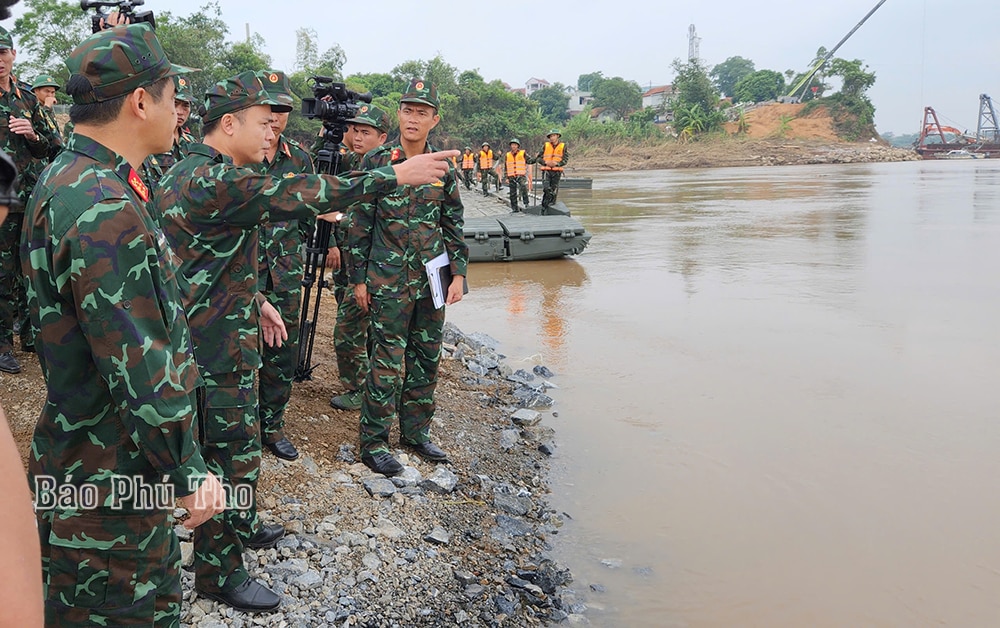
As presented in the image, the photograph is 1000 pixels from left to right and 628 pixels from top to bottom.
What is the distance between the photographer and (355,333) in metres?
5.31

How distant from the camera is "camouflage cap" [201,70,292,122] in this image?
3.00 m

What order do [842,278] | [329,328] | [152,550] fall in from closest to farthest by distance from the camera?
1. [152,550]
2. [329,328]
3. [842,278]

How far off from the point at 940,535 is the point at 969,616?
72 cm

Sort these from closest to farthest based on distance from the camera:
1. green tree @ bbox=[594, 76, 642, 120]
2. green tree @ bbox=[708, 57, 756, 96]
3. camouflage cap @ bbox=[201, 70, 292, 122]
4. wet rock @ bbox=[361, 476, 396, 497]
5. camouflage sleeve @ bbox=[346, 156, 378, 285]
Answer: camouflage cap @ bbox=[201, 70, 292, 122]
wet rock @ bbox=[361, 476, 396, 497]
camouflage sleeve @ bbox=[346, 156, 378, 285]
green tree @ bbox=[594, 76, 642, 120]
green tree @ bbox=[708, 57, 756, 96]

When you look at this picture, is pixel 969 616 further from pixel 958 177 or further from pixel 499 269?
pixel 958 177

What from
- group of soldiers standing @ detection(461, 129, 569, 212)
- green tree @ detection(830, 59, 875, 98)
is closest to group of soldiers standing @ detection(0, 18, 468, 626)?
group of soldiers standing @ detection(461, 129, 569, 212)

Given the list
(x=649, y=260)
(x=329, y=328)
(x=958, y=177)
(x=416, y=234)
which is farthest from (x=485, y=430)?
(x=958, y=177)

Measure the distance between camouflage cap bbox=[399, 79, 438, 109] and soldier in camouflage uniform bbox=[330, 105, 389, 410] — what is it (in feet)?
3.01

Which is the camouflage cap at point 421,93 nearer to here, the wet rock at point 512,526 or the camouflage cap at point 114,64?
the wet rock at point 512,526

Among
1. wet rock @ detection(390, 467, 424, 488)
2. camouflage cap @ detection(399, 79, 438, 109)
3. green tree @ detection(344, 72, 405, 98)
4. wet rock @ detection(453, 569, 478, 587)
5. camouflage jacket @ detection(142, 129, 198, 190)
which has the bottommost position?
wet rock @ detection(453, 569, 478, 587)

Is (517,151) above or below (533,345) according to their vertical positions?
above

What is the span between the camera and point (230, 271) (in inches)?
116

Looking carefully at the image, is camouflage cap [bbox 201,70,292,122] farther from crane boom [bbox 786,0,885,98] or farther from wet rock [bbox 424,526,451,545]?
crane boom [bbox 786,0,885,98]

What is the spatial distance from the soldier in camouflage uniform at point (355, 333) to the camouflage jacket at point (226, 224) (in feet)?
7.19
